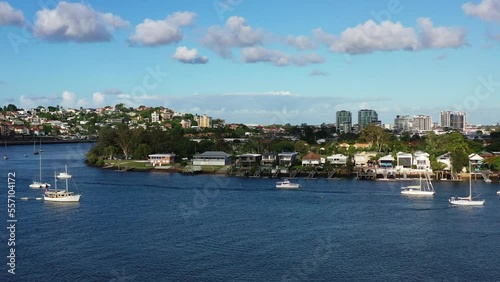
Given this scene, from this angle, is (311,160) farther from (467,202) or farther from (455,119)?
(455,119)

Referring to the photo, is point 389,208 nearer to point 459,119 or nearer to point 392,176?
point 392,176

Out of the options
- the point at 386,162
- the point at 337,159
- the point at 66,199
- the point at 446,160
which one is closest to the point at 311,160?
the point at 337,159

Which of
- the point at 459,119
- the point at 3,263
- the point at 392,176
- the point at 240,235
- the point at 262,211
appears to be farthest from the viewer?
the point at 459,119

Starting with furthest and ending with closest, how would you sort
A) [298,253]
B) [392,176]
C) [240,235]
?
[392,176]
[240,235]
[298,253]

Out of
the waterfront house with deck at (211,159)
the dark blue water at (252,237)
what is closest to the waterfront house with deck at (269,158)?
the waterfront house with deck at (211,159)

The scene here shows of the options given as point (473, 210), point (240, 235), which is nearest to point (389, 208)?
point (473, 210)

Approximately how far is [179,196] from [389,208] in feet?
20.9

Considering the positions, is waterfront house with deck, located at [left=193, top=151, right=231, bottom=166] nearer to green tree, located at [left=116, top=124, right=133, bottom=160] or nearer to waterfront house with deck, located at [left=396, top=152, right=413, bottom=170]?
green tree, located at [left=116, top=124, right=133, bottom=160]

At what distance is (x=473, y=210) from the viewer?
14695 mm

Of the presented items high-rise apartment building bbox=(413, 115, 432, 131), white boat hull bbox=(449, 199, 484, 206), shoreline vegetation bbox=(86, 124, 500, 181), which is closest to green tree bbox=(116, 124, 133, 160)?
shoreline vegetation bbox=(86, 124, 500, 181)

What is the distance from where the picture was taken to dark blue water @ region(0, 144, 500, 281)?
29.7ft

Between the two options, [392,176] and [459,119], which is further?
[459,119]

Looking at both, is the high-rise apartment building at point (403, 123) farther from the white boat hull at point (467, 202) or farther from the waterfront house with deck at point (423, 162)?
the white boat hull at point (467, 202)

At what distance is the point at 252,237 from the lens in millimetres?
11359
